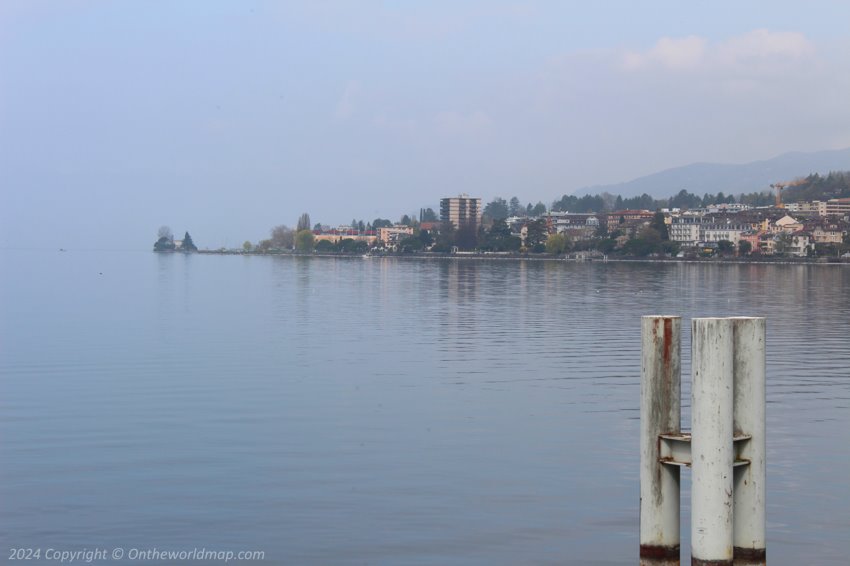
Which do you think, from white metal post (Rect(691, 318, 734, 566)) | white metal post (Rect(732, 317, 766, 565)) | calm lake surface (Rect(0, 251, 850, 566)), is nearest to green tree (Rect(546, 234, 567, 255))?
calm lake surface (Rect(0, 251, 850, 566))

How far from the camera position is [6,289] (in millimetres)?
64875

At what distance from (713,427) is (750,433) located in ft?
1.20

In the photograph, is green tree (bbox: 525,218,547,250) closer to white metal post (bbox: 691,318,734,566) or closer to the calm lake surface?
the calm lake surface

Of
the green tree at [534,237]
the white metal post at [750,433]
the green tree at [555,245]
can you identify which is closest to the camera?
the white metal post at [750,433]

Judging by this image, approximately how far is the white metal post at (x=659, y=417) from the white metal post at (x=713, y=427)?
0.23 m

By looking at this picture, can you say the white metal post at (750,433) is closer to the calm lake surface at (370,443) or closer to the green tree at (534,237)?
the calm lake surface at (370,443)

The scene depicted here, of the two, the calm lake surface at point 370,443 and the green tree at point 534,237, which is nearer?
the calm lake surface at point 370,443

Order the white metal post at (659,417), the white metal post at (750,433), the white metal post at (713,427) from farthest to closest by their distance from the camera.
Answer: the white metal post at (659,417) → the white metal post at (750,433) → the white metal post at (713,427)

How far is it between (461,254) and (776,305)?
14651 centimetres

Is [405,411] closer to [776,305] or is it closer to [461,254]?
[776,305]

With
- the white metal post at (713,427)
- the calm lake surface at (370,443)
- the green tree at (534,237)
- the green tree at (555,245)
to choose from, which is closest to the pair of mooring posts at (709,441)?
the white metal post at (713,427)

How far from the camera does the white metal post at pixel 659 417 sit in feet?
24.9

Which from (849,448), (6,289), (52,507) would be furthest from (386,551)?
(6,289)

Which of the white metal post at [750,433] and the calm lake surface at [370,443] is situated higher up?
the white metal post at [750,433]
